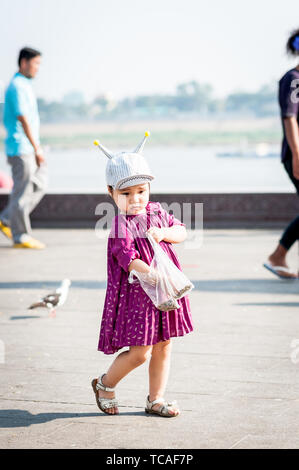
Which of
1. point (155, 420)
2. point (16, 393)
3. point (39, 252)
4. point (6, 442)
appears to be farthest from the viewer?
point (39, 252)

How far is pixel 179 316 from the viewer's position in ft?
13.7

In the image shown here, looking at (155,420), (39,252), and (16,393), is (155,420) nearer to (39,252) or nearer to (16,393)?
(16,393)

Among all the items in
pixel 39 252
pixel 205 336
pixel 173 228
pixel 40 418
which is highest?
pixel 173 228

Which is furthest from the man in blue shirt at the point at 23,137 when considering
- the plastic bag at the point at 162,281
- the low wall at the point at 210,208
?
the plastic bag at the point at 162,281

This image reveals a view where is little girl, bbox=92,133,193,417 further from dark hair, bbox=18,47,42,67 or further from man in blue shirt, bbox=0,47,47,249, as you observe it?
dark hair, bbox=18,47,42,67

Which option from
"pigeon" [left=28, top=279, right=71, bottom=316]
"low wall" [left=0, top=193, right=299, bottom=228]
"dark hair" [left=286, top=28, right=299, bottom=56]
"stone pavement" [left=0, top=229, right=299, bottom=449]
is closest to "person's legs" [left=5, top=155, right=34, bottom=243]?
"stone pavement" [left=0, top=229, right=299, bottom=449]

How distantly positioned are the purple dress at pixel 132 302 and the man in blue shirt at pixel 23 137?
17.8 ft

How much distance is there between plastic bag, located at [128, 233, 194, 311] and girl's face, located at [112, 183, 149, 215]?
0.42ft

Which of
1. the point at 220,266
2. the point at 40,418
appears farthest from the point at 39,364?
the point at 220,266

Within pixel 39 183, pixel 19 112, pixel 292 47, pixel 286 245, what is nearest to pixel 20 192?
pixel 39 183

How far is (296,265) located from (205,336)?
9.73 feet

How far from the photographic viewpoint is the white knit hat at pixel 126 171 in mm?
4082

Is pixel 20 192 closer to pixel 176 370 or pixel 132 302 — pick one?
pixel 176 370

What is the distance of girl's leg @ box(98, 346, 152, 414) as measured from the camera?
163 inches
